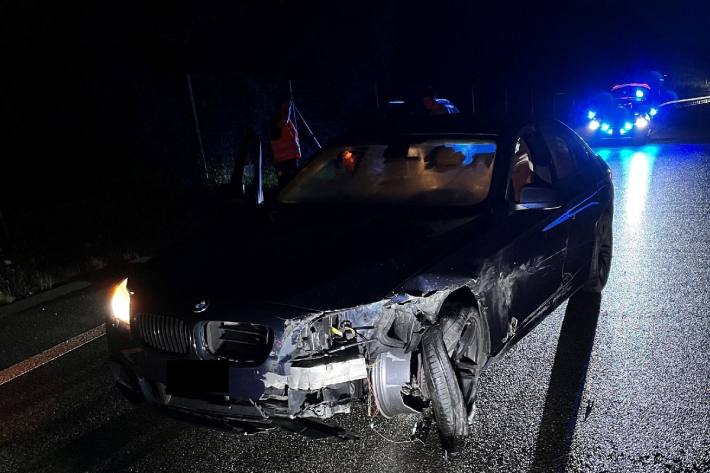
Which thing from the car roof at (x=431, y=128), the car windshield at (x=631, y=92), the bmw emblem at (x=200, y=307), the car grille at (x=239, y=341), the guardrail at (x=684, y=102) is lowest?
the guardrail at (x=684, y=102)

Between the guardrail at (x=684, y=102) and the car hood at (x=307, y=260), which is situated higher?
the car hood at (x=307, y=260)

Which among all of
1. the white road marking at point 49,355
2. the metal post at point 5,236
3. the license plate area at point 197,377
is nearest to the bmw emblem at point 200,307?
the license plate area at point 197,377

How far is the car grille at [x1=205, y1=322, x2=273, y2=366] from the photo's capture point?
292 centimetres

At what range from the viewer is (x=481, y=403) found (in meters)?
3.65

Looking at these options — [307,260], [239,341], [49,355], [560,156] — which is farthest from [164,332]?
[560,156]

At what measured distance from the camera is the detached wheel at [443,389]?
302 centimetres

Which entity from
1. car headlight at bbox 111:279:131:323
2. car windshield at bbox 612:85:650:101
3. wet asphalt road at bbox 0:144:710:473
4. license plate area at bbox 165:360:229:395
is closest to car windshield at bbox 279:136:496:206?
wet asphalt road at bbox 0:144:710:473

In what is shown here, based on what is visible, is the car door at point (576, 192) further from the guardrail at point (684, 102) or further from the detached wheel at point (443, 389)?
the guardrail at point (684, 102)

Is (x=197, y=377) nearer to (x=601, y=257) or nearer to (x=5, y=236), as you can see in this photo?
(x=601, y=257)

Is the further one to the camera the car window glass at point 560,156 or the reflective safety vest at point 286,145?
the reflective safety vest at point 286,145

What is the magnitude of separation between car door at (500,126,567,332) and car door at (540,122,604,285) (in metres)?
0.16

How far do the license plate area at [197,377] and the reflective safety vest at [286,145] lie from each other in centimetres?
789

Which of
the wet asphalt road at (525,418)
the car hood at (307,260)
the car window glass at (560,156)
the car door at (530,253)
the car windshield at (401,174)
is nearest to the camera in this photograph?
the car hood at (307,260)

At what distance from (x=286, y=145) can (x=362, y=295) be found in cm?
803
